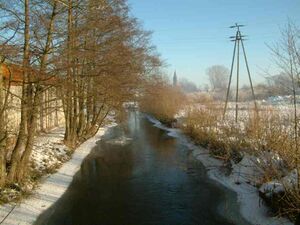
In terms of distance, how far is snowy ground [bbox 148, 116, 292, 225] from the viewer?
955 centimetres

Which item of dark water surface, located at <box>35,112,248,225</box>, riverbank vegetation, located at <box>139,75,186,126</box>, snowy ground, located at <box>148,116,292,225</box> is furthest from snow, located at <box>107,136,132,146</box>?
riverbank vegetation, located at <box>139,75,186,126</box>

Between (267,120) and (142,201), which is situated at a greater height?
(267,120)

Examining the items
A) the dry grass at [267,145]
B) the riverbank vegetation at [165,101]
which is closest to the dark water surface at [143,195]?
the dry grass at [267,145]

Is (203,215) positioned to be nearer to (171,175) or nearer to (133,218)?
(133,218)

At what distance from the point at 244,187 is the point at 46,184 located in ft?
19.9

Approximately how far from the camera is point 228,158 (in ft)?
50.6

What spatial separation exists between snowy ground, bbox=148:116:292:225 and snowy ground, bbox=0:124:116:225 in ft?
16.8

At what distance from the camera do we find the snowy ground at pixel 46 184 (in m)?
9.37

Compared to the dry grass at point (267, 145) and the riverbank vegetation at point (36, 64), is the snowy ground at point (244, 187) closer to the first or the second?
the dry grass at point (267, 145)

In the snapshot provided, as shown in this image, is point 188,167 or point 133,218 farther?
point 188,167

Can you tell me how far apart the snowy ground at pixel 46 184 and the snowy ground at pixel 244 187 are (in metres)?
5.12

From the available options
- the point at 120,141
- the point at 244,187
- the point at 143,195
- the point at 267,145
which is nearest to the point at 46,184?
the point at 143,195


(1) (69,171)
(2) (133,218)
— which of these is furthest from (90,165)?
(2) (133,218)

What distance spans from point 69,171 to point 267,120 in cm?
717
